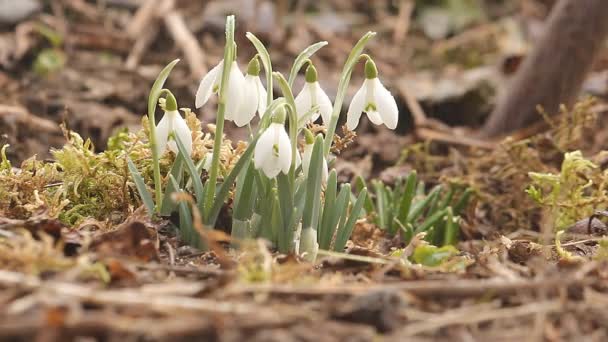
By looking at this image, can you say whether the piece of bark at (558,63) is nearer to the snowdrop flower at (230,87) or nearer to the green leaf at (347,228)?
the green leaf at (347,228)

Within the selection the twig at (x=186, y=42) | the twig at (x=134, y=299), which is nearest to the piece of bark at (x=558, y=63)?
the twig at (x=186, y=42)

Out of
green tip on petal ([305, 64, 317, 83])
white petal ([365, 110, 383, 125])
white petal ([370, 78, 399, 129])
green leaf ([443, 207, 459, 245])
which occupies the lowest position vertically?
green leaf ([443, 207, 459, 245])

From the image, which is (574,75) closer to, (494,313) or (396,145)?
(396,145)

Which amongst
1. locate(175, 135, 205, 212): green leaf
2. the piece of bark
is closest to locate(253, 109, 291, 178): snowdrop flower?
locate(175, 135, 205, 212): green leaf

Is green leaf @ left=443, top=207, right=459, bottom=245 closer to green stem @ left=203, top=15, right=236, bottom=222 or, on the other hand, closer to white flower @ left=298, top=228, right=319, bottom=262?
white flower @ left=298, top=228, right=319, bottom=262

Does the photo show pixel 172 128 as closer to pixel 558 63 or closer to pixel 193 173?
pixel 193 173

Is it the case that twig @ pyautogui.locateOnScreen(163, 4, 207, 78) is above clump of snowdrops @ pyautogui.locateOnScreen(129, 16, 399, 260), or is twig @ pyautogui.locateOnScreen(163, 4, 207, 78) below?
above

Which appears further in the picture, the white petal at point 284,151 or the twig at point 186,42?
the twig at point 186,42
